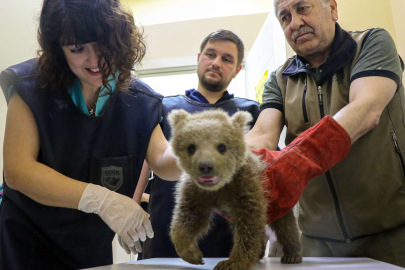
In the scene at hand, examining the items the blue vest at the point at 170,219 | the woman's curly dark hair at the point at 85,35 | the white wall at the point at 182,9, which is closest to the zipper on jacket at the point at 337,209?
the blue vest at the point at 170,219

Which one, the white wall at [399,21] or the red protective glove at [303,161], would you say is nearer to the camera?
the red protective glove at [303,161]

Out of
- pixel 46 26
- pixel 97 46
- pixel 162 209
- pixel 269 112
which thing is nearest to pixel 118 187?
pixel 162 209

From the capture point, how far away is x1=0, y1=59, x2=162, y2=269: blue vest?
1.33 metres

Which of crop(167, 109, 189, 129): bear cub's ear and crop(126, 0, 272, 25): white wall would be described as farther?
crop(126, 0, 272, 25): white wall

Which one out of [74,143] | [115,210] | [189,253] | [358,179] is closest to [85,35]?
[74,143]

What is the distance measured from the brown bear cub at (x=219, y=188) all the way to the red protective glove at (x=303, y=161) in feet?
0.21

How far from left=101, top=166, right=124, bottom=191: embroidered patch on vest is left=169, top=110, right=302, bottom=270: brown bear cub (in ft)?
1.40

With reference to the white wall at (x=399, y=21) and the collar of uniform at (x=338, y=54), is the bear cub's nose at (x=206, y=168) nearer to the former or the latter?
the collar of uniform at (x=338, y=54)

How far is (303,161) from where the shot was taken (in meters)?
1.18

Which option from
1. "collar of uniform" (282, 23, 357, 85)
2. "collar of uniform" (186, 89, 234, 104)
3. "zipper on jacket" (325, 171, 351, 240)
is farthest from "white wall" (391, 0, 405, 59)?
"zipper on jacket" (325, 171, 351, 240)

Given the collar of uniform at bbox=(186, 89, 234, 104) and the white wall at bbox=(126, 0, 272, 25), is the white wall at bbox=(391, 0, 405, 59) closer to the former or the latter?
the collar of uniform at bbox=(186, 89, 234, 104)

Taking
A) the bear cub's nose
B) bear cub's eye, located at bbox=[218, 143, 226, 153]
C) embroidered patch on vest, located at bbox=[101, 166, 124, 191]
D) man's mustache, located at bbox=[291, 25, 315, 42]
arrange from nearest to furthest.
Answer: the bear cub's nose
bear cub's eye, located at bbox=[218, 143, 226, 153]
embroidered patch on vest, located at bbox=[101, 166, 124, 191]
man's mustache, located at bbox=[291, 25, 315, 42]

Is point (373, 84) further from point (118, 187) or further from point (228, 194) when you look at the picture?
point (118, 187)

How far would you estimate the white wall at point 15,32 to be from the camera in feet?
4.80
